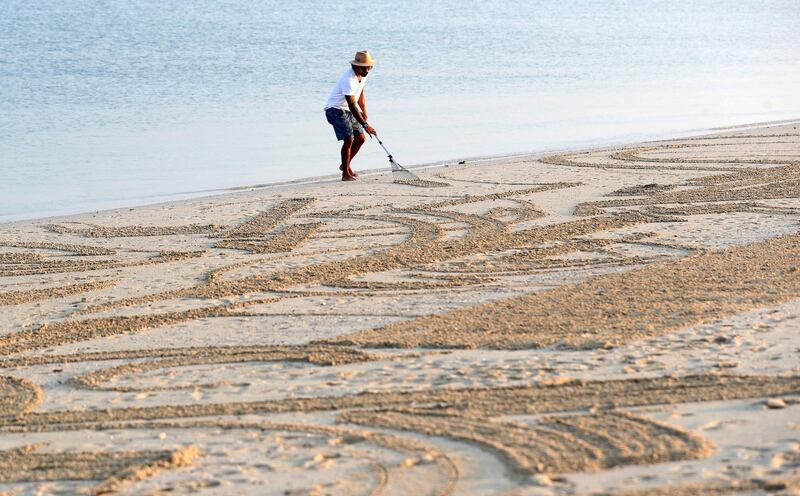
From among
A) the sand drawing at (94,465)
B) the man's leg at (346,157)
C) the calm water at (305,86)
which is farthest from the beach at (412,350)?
the calm water at (305,86)

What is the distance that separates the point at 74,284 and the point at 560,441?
5064mm

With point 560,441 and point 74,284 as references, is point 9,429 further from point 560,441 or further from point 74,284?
point 74,284

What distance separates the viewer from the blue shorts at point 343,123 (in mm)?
14500

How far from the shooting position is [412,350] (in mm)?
6488

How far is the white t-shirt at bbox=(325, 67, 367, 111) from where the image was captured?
1416cm

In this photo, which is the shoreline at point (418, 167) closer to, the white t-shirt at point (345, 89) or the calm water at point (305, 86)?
the calm water at point (305, 86)

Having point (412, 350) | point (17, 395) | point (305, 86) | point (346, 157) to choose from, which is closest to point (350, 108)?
point (346, 157)

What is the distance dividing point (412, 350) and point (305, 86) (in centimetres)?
2620

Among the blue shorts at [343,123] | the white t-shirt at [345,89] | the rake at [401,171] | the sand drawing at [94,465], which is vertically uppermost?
the white t-shirt at [345,89]

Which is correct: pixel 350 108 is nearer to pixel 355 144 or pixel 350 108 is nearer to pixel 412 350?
pixel 355 144

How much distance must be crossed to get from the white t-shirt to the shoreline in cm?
114

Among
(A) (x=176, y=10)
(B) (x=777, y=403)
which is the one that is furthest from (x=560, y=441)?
(A) (x=176, y=10)

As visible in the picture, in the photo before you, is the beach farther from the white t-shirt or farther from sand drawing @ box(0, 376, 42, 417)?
the white t-shirt

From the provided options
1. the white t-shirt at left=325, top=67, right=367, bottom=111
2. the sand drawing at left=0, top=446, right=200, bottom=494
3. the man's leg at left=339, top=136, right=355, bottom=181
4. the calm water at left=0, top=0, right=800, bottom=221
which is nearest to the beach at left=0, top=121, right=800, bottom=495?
the sand drawing at left=0, top=446, right=200, bottom=494
